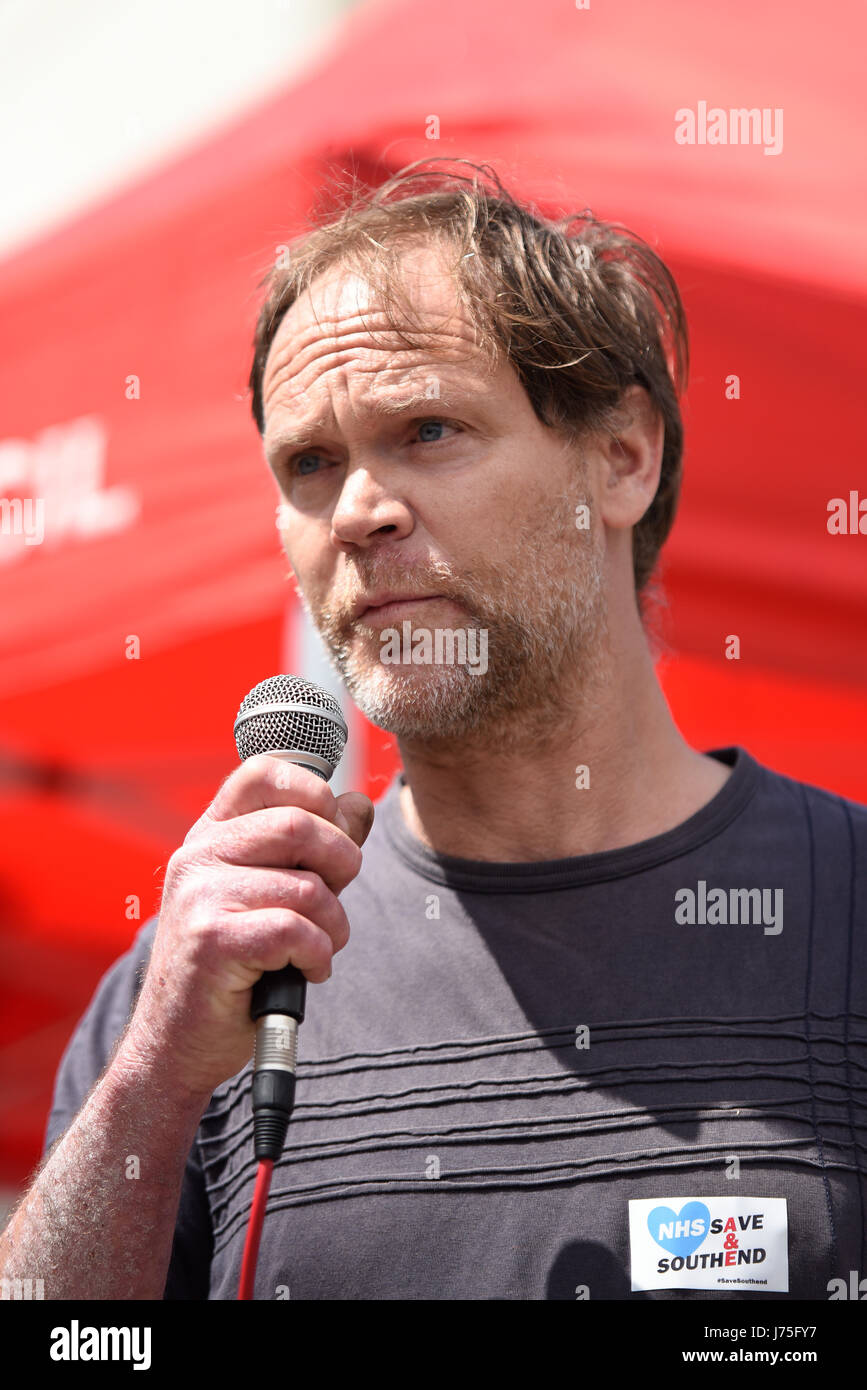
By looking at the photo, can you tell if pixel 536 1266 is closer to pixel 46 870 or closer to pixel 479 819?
pixel 479 819

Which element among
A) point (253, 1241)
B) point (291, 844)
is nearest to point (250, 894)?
point (291, 844)

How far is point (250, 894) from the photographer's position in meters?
1.27

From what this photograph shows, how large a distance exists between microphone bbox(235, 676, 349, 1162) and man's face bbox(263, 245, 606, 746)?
0.86 feet

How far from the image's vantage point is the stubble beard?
5.63 ft

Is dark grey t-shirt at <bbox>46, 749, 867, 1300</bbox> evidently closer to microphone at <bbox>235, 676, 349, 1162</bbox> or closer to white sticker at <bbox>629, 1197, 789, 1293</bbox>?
white sticker at <bbox>629, 1197, 789, 1293</bbox>

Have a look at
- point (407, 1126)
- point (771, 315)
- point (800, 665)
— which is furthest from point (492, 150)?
point (407, 1126)

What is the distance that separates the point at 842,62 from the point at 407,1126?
2841 mm

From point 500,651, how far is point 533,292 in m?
0.61

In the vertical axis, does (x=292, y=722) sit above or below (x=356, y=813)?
above

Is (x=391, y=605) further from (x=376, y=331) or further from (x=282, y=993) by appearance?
(x=282, y=993)

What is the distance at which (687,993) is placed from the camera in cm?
164

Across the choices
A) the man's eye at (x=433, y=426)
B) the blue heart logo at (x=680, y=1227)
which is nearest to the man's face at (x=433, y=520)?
the man's eye at (x=433, y=426)

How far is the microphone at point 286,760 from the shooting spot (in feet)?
3.99

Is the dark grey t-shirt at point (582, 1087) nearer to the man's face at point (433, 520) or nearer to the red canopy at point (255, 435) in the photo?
the man's face at point (433, 520)
